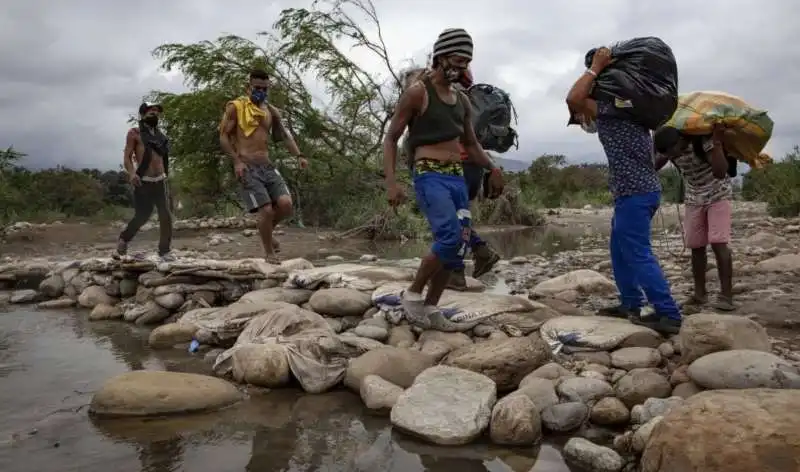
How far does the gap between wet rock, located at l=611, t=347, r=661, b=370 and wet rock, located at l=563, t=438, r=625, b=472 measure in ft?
3.04

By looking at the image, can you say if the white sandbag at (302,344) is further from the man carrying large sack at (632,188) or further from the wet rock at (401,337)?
the man carrying large sack at (632,188)

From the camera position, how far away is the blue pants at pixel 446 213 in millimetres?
3666

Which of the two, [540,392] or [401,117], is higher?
[401,117]

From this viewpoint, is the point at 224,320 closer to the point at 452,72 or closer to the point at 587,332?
the point at 452,72

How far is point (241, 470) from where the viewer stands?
2.39 m

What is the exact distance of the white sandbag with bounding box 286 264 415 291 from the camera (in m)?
4.88

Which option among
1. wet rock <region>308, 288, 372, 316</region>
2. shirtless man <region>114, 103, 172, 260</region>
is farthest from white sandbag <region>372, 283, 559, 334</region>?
shirtless man <region>114, 103, 172, 260</region>

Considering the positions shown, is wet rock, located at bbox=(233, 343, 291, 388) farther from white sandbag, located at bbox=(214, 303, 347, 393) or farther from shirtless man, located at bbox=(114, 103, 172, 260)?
shirtless man, located at bbox=(114, 103, 172, 260)

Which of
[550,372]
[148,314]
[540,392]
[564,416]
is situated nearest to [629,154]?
[550,372]

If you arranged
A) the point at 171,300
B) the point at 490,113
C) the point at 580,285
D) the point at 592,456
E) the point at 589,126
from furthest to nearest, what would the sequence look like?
1. the point at 580,285
2. the point at 171,300
3. the point at 490,113
4. the point at 589,126
5. the point at 592,456

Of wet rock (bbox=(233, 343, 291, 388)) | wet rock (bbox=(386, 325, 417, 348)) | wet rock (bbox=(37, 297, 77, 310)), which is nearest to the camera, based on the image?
wet rock (bbox=(233, 343, 291, 388))

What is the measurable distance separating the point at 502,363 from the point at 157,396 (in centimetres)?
167

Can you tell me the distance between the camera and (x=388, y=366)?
3.33 meters

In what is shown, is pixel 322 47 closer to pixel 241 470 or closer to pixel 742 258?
pixel 742 258
